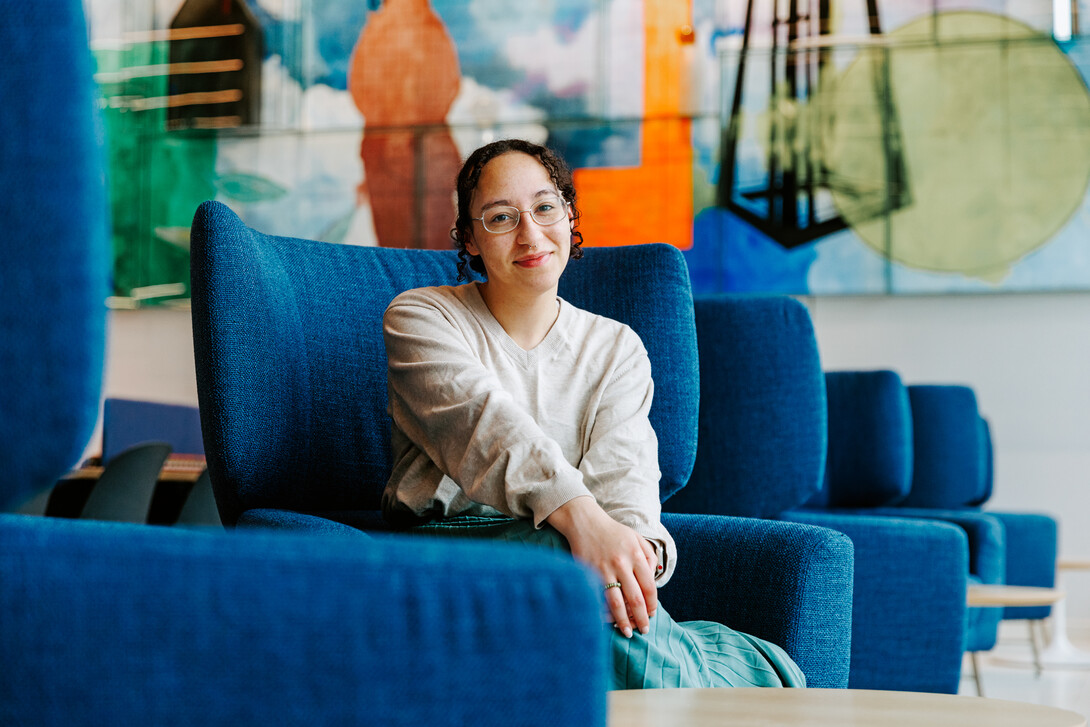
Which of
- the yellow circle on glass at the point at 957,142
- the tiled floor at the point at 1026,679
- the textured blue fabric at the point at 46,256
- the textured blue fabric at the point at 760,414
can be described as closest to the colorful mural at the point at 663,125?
the yellow circle on glass at the point at 957,142

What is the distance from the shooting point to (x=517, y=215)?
4.97 feet

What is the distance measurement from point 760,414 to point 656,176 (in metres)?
3.37

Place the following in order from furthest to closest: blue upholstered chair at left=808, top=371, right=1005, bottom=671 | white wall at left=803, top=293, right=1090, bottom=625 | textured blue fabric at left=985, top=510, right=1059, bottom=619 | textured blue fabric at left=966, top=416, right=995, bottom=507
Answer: white wall at left=803, top=293, right=1090, bottom=625 < textured blue fabric at left=966, top=416, right=995, bottom=507 < textured blue fabric at left=985, top=510, right=1059, bottom=619 < blue upholstered chair at left=808, top=371, right=1005, bottom=671

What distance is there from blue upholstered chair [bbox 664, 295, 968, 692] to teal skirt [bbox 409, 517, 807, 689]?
2.87ft

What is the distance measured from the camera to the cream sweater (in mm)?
1270

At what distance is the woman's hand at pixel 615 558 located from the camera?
3.82 feet

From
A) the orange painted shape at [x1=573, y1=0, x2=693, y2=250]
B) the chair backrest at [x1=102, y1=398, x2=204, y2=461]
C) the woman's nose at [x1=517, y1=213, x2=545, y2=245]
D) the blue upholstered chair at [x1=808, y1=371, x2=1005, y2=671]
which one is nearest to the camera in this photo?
the woman's nose at [x1=517, y1=213, x2=545, y2=245]

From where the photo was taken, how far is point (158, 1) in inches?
238

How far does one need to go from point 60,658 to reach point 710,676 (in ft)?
2.56

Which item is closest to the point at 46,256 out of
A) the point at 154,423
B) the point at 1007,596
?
the point at 1007,596

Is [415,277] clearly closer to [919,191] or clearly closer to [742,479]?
[742,479]

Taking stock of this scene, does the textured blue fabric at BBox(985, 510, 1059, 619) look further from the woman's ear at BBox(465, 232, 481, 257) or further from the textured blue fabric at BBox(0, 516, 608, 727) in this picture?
the textured blue fabric at BBox(0, 516, 608, 727)

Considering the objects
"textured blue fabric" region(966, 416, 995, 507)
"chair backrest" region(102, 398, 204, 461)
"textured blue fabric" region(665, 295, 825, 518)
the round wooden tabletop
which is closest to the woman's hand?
A: "textured blue fabric" region(665, 295, 825, 518)

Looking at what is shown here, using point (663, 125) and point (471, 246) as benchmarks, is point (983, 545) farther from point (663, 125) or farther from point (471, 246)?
point (663, 125)
